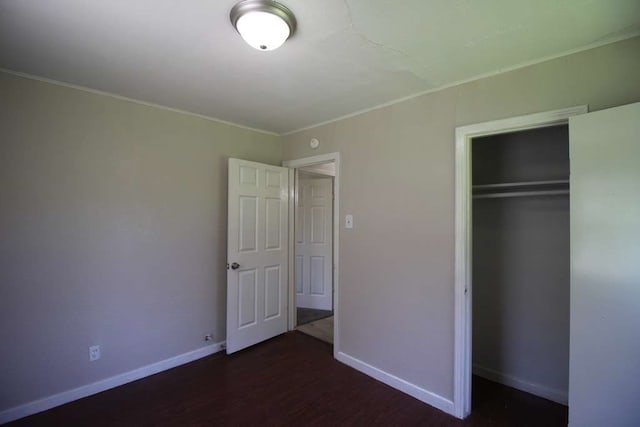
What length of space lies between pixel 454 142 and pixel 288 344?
2.64 metres

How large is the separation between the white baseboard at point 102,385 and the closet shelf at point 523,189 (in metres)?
2.97

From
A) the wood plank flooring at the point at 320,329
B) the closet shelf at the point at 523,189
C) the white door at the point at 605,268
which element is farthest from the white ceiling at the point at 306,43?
the wood plank flooring at the point at 320,329

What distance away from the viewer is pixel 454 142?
7.07ft

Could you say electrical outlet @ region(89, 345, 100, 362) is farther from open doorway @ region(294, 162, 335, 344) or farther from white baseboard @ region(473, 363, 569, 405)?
white baseboard @ region(473, 363, 569, 405)

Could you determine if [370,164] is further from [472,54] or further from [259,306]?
[259,306]

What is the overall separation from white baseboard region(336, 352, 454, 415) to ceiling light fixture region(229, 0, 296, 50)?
2.59 metres

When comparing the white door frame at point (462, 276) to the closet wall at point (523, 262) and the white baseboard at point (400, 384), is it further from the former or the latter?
the closet wall at point (523, 262)

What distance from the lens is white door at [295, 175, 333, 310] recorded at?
450 centimetres

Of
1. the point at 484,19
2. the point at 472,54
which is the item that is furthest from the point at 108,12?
the point at 472,54

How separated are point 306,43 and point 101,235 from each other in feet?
7.09

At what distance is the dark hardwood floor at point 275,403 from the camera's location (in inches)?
80.7

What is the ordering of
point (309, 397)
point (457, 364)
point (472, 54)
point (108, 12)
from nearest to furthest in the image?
point (108, 12)
point (472, 54)
point (457, 364)
point (309, 397)

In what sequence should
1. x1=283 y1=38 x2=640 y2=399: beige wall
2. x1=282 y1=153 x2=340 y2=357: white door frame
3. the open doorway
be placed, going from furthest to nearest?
the open doorway
x1=282 y1=153 x2=340 y2=357: white door frame
x1=283 y1=38 x2=640 y2=399: beige wall

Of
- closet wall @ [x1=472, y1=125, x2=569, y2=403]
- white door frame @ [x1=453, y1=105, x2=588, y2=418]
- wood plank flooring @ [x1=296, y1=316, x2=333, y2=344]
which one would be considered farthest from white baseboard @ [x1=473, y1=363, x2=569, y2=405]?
wood plank flooring @ [x1=296, y1=316, x2=333, y2=344]
